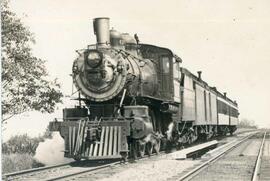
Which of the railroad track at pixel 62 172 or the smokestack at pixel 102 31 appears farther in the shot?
the smokestack at pixel 102 31

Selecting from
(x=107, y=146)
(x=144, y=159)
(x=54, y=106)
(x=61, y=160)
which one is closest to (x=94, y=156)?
(x=107, y=146)

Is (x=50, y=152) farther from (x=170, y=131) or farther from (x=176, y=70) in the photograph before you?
(x=176, y=70)

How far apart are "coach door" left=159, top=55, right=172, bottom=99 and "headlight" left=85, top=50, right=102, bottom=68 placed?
358 cm

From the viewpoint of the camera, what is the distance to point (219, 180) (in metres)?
9.09

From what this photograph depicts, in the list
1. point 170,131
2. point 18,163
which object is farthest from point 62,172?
point 170,131

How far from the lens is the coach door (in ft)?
50.4

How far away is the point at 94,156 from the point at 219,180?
12.8ft

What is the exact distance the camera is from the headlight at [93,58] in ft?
40.6

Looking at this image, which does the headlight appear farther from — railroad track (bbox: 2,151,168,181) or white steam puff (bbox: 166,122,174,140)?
white steam puff (bbox: 166,122,174,140)

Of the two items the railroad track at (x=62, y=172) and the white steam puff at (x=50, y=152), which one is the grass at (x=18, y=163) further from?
the railroad track at (x=62, y=172)

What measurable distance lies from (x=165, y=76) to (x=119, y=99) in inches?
112

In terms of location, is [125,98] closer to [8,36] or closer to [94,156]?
[94,156]

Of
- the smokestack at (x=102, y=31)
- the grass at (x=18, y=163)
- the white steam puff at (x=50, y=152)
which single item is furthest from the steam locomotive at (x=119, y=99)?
the grass at (x=18, y=163)

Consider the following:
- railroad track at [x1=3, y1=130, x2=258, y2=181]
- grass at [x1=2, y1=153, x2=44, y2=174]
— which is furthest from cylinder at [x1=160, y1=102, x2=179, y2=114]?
grass at [x1=2, y1=153, x2=44, y2=174]
